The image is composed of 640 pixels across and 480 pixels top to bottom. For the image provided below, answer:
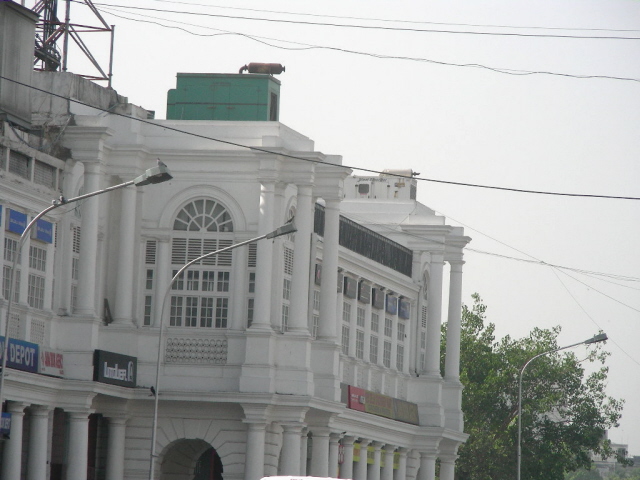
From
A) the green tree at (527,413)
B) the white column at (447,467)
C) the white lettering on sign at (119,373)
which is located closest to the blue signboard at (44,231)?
Answer: the white lettering on sign at (119,373)

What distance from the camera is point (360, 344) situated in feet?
208

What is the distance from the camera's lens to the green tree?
87.2 meters

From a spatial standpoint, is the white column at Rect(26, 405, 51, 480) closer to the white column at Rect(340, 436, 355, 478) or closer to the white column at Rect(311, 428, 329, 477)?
the white column at Rect(311, 428, 329, 477)

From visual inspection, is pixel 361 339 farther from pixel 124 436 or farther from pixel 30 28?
pixel 30 28

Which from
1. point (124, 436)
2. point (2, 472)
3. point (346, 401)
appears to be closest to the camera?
point (2, 472)

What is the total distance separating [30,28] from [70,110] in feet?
9.76

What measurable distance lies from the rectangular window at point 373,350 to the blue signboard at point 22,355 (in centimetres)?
2126

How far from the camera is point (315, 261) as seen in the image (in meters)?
56.5

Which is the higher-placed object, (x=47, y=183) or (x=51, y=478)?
(x=47, y=183)

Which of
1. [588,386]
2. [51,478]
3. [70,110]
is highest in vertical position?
[70,110]

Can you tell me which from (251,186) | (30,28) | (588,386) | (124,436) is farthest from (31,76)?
(588,386)

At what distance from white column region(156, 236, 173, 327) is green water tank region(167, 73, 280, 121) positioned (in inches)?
199

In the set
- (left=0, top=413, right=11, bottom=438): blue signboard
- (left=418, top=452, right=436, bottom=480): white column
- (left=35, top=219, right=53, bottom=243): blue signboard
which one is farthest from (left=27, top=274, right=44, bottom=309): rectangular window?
(left=418, top=452, right=436, bottom=480): white column

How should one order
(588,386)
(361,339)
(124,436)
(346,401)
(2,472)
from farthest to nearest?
(588,386)
(361,339)
(346,401)
(124,436)
(2,472)
